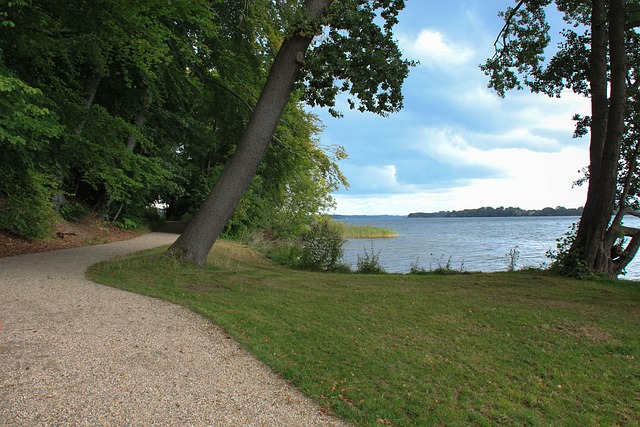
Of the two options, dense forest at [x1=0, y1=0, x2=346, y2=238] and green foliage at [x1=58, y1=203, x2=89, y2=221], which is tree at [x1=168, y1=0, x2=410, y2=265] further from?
Answer: green foliage at [x1=58, y1=203, x2=89, y2=221]

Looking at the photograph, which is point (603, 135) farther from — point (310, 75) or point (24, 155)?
point (24, 155)

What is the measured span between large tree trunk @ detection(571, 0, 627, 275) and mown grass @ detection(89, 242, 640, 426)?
147 centimetres

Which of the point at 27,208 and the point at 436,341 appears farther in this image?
the point at 27,208

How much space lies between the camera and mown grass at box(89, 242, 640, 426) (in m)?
3.24

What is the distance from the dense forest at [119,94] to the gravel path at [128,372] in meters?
2.99

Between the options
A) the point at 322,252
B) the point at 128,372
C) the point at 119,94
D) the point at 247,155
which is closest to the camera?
the point at 128,372

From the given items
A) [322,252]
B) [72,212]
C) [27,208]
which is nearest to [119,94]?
[72,212]

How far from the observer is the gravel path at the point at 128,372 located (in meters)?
2.88

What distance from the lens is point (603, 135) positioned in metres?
9.98

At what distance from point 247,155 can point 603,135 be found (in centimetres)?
860

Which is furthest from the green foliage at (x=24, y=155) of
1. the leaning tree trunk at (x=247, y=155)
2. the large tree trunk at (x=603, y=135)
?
the large tree trunk at (x=603, y=135)

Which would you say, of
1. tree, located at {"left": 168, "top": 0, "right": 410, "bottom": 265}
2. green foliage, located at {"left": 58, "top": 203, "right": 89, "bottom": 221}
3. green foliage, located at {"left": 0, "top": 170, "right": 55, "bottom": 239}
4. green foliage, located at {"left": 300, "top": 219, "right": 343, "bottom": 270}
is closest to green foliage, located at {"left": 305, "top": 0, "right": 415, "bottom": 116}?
tree, located at {"left": 168, "top": 0, "right": 410, "bottom": 265}

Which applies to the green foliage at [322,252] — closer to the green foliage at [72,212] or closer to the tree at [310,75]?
the tree at [310,75]

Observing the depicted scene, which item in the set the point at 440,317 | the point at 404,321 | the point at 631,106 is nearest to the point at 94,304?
the point at 404,321
